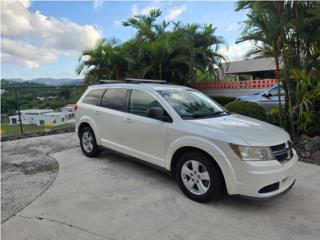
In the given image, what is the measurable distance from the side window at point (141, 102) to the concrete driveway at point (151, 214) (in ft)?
3.48

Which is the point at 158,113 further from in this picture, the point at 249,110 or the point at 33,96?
the point at 33,96

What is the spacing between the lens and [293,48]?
5.56 meters

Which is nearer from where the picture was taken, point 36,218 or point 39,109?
point 36,218

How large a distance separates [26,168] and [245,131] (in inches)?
150

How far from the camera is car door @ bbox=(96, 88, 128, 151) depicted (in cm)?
423

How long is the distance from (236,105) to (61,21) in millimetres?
5788

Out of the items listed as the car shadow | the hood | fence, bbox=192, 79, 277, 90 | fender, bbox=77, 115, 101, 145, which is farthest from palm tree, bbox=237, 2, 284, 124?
fence, bbox=192, 79, 277, 90

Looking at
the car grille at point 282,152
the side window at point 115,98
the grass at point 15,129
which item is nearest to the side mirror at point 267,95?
the car grille at point 282,152

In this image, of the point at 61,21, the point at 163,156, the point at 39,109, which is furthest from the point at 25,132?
the point at 163,156

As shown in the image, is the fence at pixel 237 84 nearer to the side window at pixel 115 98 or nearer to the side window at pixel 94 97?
the side window at pixel 94 97

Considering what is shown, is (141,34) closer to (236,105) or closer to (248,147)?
(236,105)

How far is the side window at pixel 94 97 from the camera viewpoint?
4785 mm

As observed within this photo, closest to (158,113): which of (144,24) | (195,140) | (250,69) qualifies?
(195,140)

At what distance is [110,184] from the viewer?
3740 millimetres
